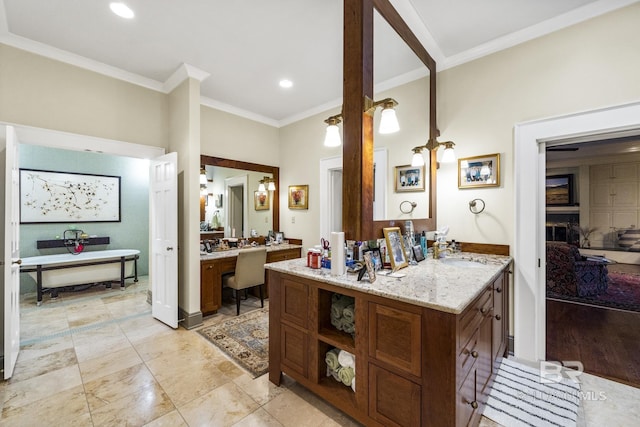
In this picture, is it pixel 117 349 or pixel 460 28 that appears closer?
pixel 460 28

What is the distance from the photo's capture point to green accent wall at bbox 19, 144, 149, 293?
173 inches

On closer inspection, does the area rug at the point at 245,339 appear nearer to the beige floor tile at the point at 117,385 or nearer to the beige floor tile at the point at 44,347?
the beige floor tile at the point at 117,385

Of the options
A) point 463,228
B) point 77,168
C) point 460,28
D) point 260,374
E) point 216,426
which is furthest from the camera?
point 77,168

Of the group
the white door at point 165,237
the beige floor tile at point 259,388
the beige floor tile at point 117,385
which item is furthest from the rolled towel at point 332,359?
the white door at point 165,237

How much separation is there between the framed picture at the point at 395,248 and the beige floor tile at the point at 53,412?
229 cm

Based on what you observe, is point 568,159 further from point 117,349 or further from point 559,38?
point 117,349

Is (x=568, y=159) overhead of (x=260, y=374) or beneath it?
overhead

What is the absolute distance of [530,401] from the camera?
1.84 m

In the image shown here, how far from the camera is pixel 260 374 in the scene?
85.4 inches

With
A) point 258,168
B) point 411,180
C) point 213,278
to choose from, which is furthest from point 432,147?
point 213,278

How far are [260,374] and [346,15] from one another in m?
2.88

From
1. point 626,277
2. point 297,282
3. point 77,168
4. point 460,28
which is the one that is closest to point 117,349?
point 297,282

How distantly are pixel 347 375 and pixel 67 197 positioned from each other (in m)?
5.86

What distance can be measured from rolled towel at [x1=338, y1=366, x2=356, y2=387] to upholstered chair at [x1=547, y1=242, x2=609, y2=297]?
4274mm
